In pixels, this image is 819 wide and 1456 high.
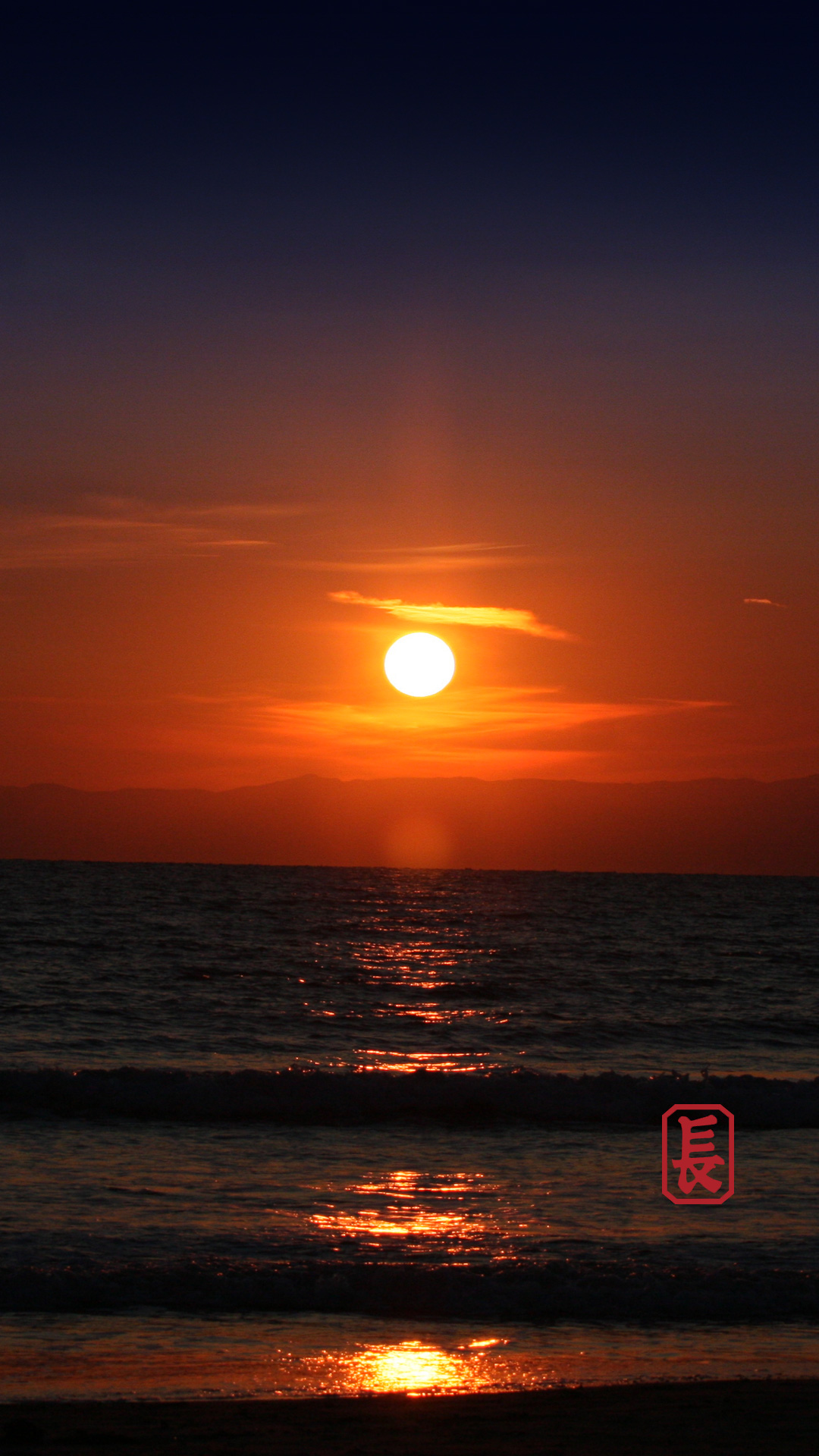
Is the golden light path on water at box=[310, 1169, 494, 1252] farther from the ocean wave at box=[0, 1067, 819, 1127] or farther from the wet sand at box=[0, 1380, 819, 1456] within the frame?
the ocean wave at box=[0, 1067, 819, 1127]

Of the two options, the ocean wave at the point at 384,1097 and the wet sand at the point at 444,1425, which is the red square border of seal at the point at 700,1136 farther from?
the wet sand at the point at 444,1425

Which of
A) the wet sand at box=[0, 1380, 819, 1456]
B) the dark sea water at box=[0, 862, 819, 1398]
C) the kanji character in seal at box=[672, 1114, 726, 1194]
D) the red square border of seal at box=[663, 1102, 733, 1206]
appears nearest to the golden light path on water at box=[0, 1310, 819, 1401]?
the dark sea water at box=[0, 862, 819, 1398]

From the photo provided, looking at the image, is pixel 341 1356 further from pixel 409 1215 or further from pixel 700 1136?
pixel 700 1136

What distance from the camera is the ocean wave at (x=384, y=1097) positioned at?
2138 cm

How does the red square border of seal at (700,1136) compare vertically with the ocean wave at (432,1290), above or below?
above

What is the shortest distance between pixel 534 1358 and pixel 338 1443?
2494 millimetres

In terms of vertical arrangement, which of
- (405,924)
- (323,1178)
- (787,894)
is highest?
(787,894)

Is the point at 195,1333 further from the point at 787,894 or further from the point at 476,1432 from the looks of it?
the point at 787,894

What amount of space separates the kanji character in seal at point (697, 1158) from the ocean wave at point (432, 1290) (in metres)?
3.88

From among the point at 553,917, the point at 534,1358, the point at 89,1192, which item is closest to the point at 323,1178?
the point at 89,1192

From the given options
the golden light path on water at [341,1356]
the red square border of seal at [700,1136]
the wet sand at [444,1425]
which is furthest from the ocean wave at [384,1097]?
the wet sand at [444,1425]

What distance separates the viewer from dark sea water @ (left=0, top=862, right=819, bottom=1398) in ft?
34.0

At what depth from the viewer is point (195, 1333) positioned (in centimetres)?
1053

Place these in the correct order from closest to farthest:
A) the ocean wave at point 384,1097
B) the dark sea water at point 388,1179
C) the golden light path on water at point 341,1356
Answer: the golden light path on water at point 341,1356 < the dark sea water at point 388,1179 < the ocean wave at point 384,1097
